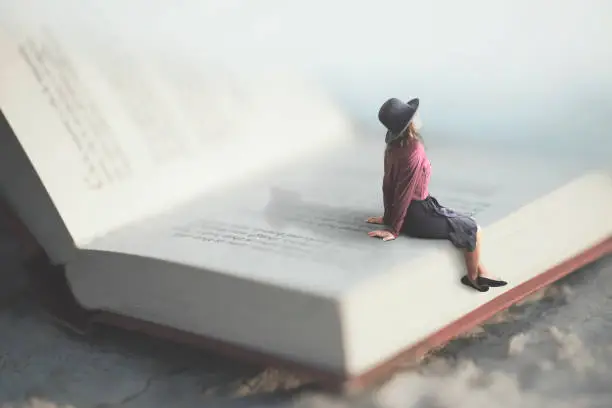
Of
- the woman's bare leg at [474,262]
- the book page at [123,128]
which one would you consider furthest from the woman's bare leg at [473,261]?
the book page at [123,128]

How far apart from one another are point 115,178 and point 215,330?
188 mm

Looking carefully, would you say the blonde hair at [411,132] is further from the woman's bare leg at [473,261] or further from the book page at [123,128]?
the book page at [123,128]

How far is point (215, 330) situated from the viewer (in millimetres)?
667

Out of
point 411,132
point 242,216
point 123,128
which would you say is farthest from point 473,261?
point 123,128

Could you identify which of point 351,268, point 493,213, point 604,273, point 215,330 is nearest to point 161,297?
point 215,330

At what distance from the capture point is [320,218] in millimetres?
738

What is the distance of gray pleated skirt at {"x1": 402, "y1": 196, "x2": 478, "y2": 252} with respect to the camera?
2.13ft

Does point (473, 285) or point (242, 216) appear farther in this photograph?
point (242, 216)

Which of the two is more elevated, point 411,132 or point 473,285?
point 411,132

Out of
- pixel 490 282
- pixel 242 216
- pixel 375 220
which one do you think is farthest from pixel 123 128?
pixel 490 282

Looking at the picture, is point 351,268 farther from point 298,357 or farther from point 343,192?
point 343,192

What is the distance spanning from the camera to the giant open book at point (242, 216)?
2.03ft

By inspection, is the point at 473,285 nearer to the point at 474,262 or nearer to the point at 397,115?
the point at 474,262

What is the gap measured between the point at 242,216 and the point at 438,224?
0.19m
